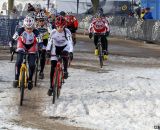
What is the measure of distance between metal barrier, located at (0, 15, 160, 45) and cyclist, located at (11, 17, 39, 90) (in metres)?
13.6

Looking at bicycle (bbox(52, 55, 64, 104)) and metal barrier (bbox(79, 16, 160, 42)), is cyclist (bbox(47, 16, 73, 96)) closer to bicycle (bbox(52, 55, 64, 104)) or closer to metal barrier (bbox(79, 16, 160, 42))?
bicycle (bbox(52, 55, 64, 104))

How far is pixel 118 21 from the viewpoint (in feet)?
123

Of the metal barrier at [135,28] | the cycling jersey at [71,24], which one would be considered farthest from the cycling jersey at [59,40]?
the metal barrier at [135,28]

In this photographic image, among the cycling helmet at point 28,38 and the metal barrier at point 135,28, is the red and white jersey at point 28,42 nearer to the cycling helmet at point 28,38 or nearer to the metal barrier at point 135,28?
the cycling helmet at point 28,38

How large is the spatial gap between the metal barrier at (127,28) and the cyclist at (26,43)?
13.6 m

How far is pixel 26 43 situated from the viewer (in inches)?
498

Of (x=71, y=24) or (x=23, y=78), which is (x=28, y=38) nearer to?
(x=23, y=78)

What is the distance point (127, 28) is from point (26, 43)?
23.3 meters

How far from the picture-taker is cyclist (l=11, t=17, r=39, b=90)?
487 inches

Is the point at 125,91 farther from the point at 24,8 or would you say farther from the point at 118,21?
the point at 24,8

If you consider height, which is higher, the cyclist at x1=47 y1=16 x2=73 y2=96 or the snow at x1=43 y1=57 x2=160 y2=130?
the cyclist at x1=47 y1=16 x2=73 y2=96

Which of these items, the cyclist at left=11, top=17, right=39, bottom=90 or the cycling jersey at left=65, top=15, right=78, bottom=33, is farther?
the cycling jersey at left=65, top=15, right=78, bottom=33

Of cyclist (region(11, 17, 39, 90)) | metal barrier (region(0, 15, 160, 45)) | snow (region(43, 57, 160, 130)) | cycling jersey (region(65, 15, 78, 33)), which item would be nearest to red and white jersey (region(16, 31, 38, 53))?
cyclist (region(11, 17, 39, 90))

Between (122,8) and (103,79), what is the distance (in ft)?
94.7
